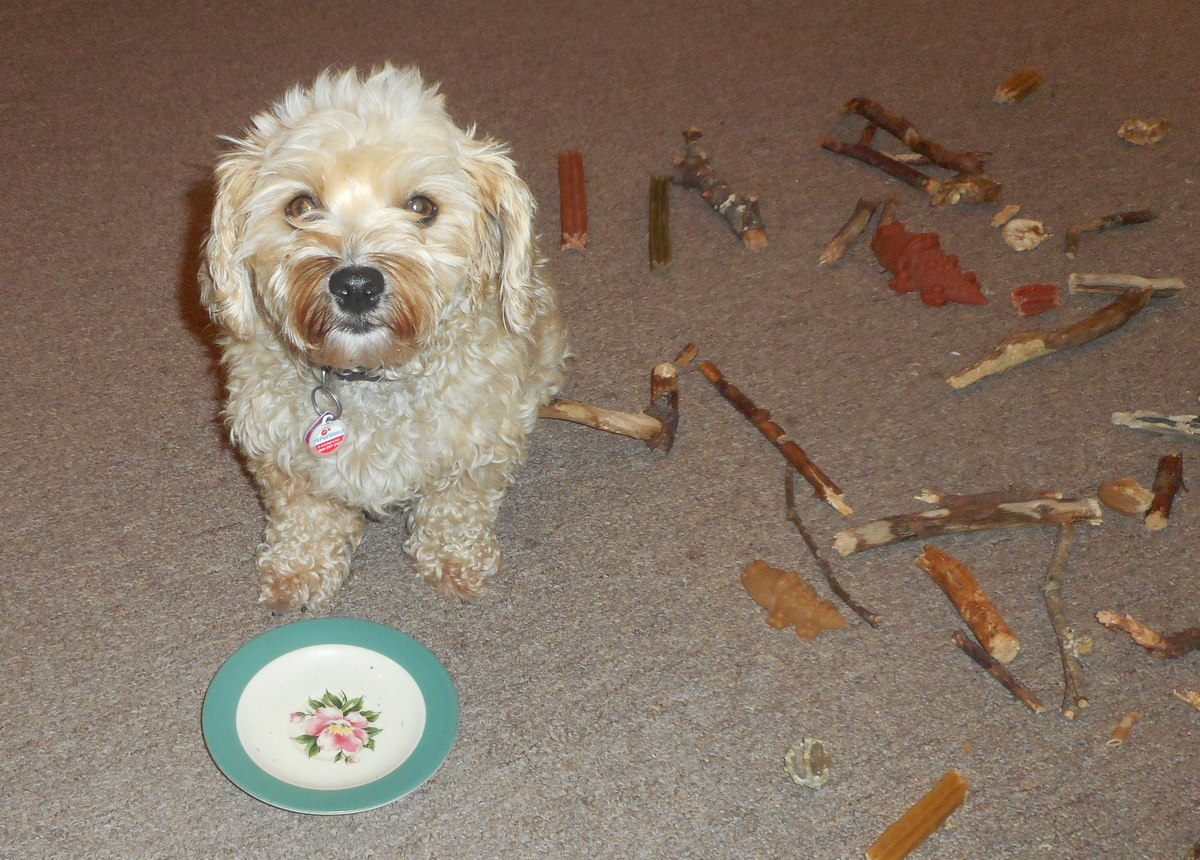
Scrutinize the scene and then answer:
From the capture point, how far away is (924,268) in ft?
9.87

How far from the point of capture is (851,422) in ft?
8.82

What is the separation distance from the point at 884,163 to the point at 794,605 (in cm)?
188

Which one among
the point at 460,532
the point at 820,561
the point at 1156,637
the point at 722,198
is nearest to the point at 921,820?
the point at 820,561

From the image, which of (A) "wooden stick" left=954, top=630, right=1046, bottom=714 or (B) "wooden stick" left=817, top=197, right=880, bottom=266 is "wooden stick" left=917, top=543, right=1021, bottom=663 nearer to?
(A) "wooden stick" left=954, top=630, right=1046, bottom=714

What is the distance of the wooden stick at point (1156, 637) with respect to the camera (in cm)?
218

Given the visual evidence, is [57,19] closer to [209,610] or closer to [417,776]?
[209,610]

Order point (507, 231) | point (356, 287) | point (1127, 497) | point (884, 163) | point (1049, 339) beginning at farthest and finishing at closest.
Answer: point (884, 163) < point (1049, 339) < point (1127, 497) < point (507, 231) < point (356, 287)

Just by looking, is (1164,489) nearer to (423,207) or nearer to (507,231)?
(507,231)

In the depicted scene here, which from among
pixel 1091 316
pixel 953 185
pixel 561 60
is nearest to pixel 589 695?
pixel 1091 316

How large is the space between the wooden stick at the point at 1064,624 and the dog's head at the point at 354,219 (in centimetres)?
142

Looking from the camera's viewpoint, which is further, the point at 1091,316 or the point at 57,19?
the point at 57,19

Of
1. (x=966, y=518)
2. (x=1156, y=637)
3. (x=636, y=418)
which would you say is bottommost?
(x=1156, y=637)

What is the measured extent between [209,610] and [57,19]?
127 inches

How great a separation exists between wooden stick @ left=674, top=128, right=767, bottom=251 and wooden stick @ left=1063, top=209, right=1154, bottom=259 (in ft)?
3.15
